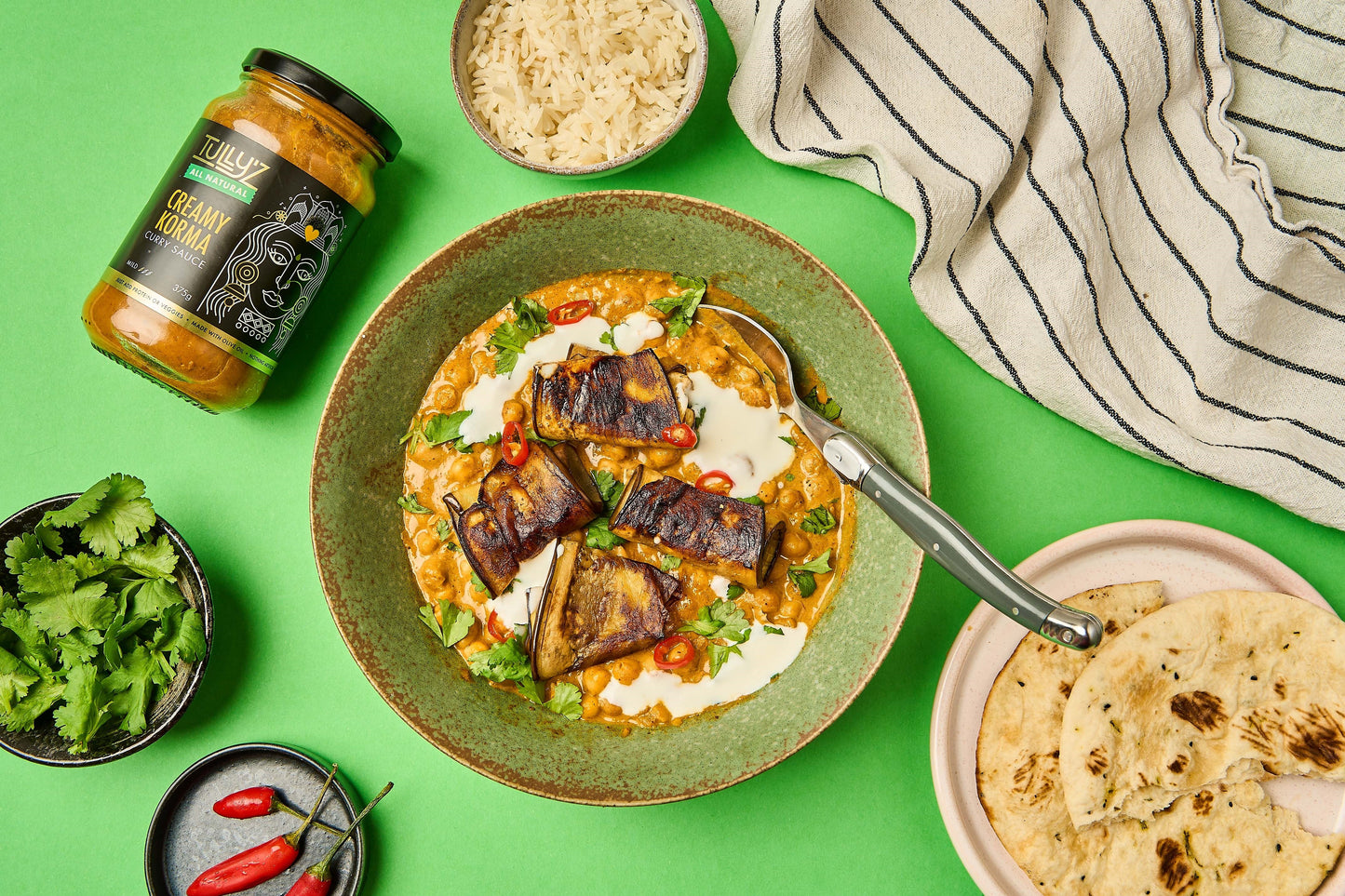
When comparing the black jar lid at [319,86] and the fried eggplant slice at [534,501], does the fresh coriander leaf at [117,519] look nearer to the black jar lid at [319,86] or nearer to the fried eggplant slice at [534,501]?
the fried eggplant slice at [534,501]

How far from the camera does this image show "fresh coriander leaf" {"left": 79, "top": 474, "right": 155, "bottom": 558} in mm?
2848

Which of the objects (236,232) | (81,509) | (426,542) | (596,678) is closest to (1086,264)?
(596,678)

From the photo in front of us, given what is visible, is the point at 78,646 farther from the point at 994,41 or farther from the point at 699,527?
the point at 994,41

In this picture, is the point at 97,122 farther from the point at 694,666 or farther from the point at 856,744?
the point at 856,744

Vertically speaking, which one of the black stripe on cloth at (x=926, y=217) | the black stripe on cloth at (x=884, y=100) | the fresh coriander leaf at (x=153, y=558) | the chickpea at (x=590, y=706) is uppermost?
the black stripe on cloth at (x=884, y=100)

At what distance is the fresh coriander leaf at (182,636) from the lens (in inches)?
112

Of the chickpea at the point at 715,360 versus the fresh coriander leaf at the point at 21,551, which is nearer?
the fresh coriander leaf at the point at 21,551

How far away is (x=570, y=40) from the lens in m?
3.01

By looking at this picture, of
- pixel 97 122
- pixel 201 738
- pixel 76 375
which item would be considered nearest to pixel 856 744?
pixel 201 738

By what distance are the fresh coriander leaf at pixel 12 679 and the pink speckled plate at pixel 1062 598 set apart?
3.33m

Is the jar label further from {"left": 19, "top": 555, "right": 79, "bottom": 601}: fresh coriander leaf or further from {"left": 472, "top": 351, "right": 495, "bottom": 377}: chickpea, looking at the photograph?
{"left": 19, "top": 555, "right": 79, "bottom": 601}: fresh coriander leaf

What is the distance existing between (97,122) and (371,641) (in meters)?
2.54

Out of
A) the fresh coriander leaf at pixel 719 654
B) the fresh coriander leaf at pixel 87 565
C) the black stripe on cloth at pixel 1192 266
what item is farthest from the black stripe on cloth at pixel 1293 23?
the fresh coriander leaf at pixel 87 565

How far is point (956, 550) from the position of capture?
2418 mm
